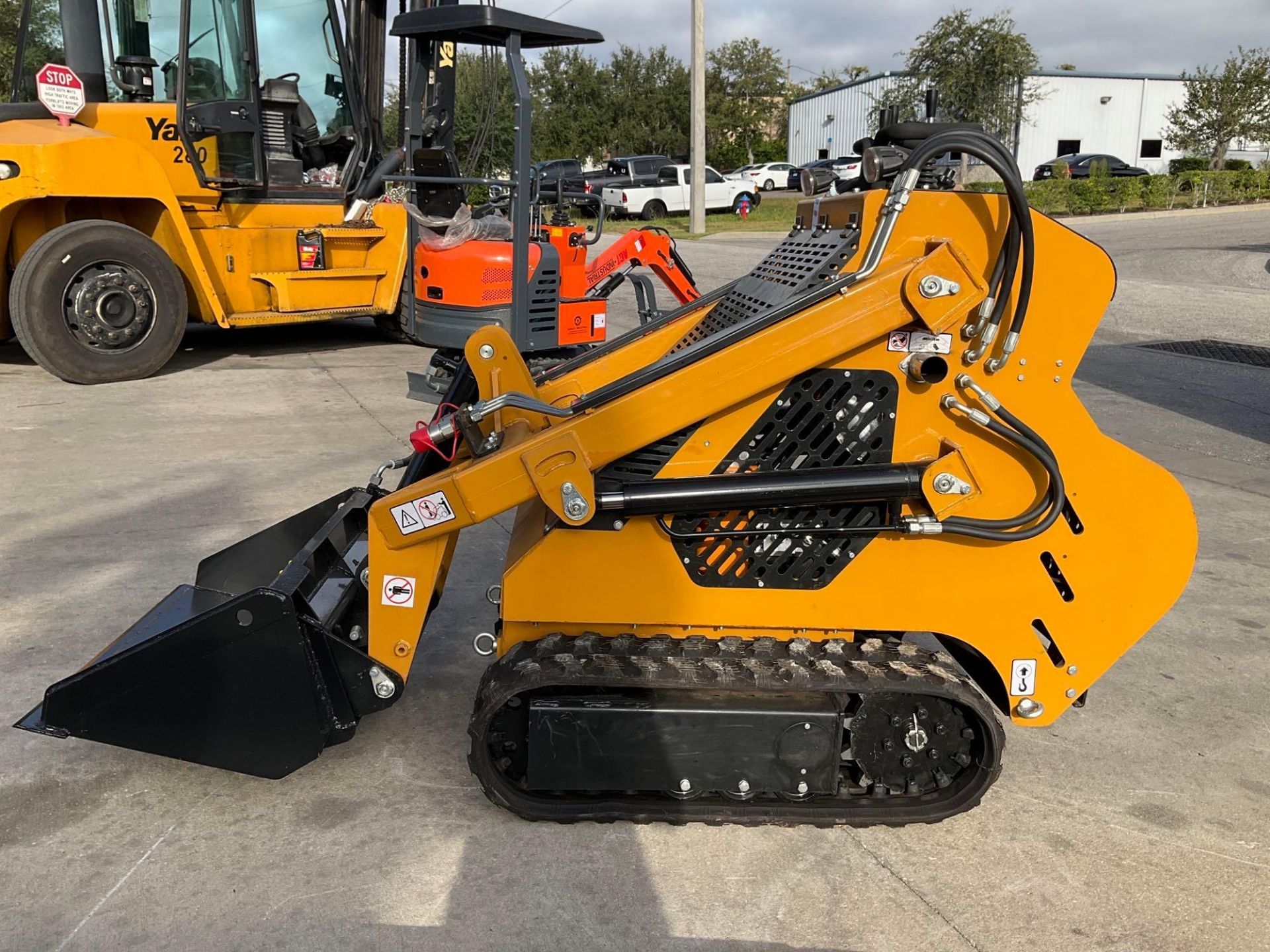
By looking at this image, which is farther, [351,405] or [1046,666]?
[351,405]

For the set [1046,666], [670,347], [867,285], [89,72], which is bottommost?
[1046,666]

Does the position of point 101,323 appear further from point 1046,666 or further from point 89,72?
point 1046,666

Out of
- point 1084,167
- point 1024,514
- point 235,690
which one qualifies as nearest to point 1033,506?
point 1024,514

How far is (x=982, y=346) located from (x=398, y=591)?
171 cm

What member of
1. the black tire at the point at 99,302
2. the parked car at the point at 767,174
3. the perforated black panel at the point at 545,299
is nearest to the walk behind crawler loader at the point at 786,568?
the perforated black panel at the point at 545,299

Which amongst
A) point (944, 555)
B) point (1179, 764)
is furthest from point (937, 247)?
point (1179, 764)

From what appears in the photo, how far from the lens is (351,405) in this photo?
8219 millimetres

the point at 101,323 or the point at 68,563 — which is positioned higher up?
the point at 101,323

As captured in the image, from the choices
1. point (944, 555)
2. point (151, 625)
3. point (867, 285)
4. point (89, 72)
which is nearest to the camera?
point (867, 285)

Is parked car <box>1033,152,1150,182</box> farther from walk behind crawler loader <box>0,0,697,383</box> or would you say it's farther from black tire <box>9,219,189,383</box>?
black tire <box>9,219,189,383</box>

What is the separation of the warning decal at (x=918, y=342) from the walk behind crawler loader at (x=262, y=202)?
A: 5.07 m

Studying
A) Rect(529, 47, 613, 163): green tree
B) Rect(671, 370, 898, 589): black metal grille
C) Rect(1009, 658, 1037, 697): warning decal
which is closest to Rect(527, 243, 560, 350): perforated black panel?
Rect(671, 370, 898, 589): black metal grille

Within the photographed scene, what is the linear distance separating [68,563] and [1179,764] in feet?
14.8

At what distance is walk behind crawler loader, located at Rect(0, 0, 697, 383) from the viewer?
27.1 feet
